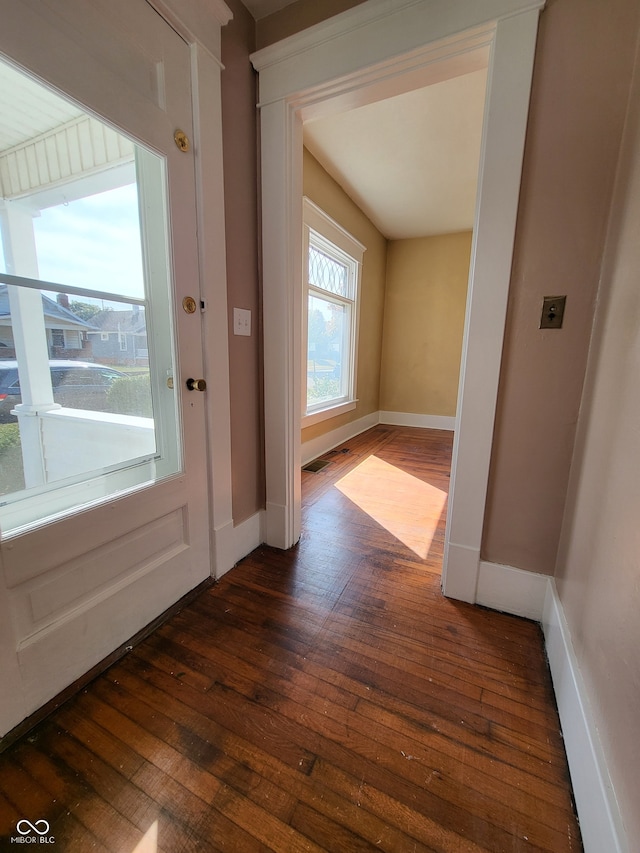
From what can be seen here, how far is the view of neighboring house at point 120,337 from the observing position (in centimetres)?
Result: 111

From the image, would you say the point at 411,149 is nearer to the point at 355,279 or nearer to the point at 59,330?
the point at 355,279

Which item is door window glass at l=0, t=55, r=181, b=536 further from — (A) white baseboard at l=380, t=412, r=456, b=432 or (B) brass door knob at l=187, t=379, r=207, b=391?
(A) white baseboard at l=380, t=412, r=456, b=432

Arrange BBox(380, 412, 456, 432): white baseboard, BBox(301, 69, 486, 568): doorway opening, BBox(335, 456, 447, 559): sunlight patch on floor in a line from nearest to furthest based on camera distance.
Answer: BBox(335, 456, 447, 559): sunlight patch on floor
BBox(301, 69, 486, 568): doorway opening
BBox(380, 412, 456, 432): white baseboard

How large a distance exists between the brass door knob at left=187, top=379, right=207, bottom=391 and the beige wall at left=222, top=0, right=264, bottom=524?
19 cm

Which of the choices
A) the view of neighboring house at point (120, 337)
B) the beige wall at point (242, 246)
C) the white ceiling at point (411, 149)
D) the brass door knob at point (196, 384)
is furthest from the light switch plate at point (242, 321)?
the white ceiling at point (411, 149)

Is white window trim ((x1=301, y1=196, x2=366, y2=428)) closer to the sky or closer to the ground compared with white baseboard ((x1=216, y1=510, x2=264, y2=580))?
closer to the sky

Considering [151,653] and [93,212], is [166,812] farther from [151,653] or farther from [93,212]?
[93,212]

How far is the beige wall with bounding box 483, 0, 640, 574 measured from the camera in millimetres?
1077

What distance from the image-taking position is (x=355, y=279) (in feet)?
13.3

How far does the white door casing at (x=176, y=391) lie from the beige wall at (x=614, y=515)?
1386 mm

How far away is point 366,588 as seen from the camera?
157cm

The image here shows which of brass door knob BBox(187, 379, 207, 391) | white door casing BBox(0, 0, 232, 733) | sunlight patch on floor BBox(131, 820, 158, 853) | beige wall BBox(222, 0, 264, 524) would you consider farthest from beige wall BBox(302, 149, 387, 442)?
sunlight patch on floor BBox(131, 820, 158, 853)

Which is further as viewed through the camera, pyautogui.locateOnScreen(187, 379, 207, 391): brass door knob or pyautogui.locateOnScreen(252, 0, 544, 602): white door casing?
pyautogui.locateOnScreen(187, 379, 207, 391): brass door knob

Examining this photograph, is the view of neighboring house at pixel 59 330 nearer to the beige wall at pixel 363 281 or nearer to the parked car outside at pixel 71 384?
the parked car outside at pixel 71 384
